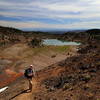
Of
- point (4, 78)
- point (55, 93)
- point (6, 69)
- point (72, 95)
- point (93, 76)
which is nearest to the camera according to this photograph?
point (72, 95)

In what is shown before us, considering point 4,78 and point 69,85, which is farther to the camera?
A: point 4,78

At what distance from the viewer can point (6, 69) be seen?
2903cm

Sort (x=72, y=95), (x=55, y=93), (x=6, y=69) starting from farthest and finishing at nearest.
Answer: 1. (x=6, y=69)
2. (x=55, y=93)
3. (x=72, y=95)

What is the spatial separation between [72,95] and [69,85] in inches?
82.8

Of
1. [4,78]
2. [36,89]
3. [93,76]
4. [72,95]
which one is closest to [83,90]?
[72,95]

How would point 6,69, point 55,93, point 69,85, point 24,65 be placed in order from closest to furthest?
point 55,93 < point 69,85 < point 6,69 < point 24,65

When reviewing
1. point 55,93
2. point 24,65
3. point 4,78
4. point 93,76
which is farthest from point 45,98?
point 24,65

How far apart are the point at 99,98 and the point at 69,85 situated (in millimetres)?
3786

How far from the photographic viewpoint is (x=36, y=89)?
17.5 metres

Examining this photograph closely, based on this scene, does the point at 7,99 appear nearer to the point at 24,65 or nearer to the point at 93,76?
the point at 93,76

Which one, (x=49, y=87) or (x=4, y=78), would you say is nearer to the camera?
(x=49, y=87)

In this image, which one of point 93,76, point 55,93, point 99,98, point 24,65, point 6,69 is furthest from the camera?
point 24,65

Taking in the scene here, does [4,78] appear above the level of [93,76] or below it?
below

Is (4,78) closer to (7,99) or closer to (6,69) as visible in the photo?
(6,69)
